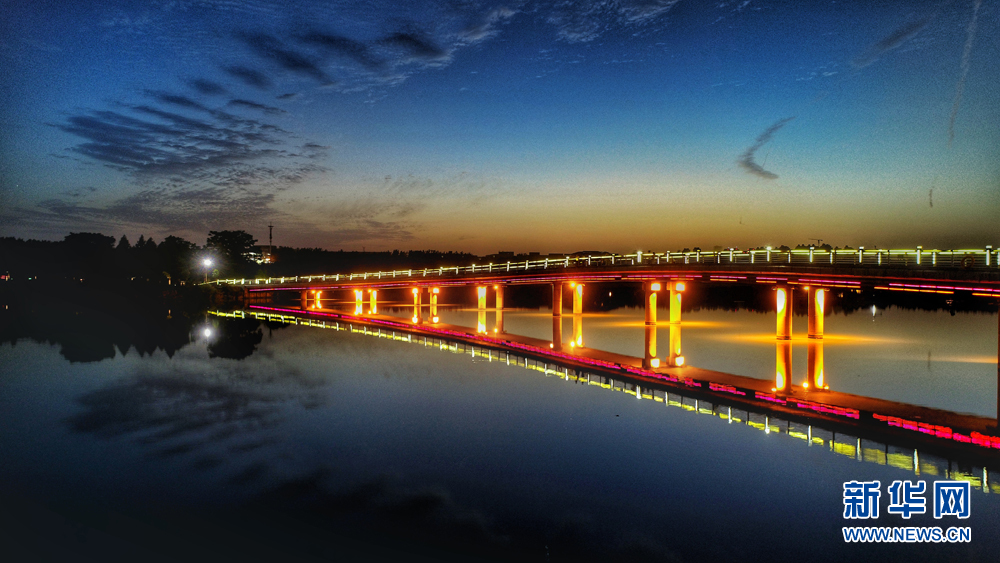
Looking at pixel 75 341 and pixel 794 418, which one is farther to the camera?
pixel 75 341

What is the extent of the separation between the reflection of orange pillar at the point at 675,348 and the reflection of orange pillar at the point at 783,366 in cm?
541

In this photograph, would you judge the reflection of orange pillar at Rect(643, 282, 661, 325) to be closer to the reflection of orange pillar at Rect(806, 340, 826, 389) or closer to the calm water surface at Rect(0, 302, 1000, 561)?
the reflection of orange pillar at Rect(806, 340, 826, 389)

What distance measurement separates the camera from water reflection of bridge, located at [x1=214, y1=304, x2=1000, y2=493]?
56.3 ft

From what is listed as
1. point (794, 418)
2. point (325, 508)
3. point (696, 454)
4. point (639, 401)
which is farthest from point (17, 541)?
point (794, 418)

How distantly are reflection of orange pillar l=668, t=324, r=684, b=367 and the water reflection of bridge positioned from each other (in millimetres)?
4476

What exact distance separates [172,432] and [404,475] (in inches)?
357

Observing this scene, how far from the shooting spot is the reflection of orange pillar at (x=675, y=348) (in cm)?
3666

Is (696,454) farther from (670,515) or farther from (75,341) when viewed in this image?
(75,341)

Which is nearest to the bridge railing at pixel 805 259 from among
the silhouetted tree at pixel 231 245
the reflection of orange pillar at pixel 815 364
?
the reflection of orange pillar at pixel 815 364

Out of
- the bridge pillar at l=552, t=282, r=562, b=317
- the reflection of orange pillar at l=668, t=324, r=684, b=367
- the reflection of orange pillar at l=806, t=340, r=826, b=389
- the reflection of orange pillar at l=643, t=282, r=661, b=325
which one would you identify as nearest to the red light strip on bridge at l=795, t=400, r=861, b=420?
the reflection of orange pillar at l=806, t=340, r=826, b=389

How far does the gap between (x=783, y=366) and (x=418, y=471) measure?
87.5 ft

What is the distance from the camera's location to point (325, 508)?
13.2 metres

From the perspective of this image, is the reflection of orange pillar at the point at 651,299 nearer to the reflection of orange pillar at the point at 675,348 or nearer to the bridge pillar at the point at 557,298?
the reflection of orange pillar at the point at 675,348

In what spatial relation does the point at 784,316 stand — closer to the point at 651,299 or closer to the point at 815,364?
the point at 815,364
